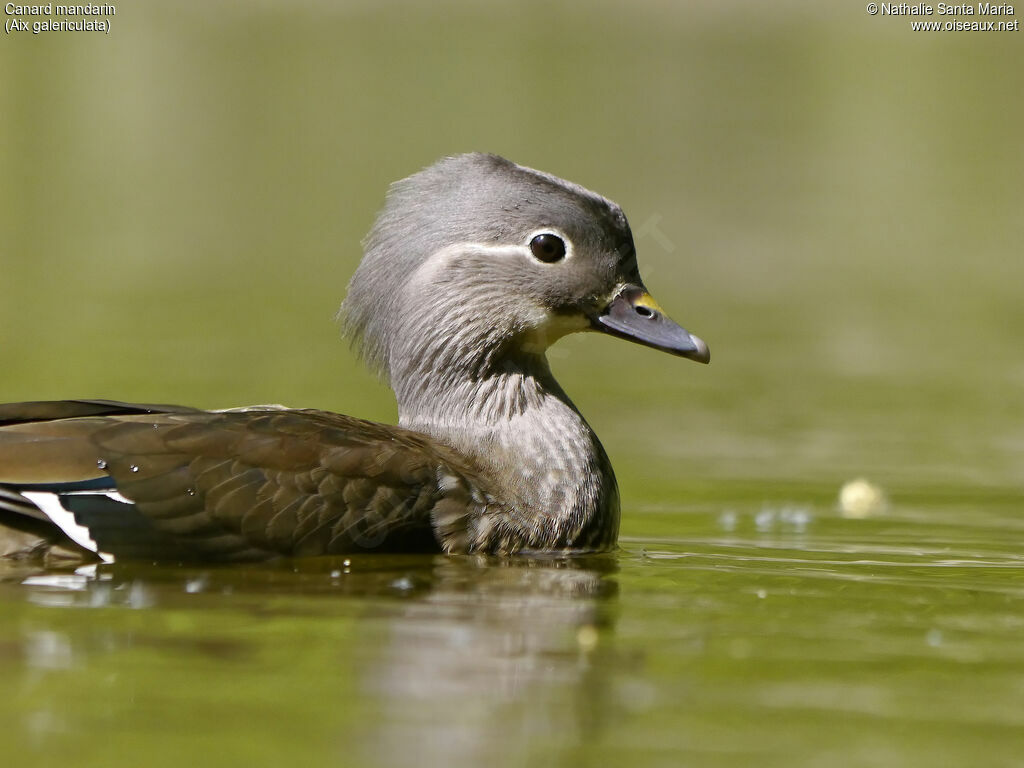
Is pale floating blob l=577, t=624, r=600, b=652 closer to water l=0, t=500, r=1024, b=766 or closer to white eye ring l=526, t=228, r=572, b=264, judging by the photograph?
water l=0, t=500, r=1024, b=766

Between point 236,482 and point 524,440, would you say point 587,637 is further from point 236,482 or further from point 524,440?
point 524,440

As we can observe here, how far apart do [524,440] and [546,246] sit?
913mm

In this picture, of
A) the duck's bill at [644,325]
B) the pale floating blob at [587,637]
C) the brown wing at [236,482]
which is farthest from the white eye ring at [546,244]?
the pale floating blob at [587,637]

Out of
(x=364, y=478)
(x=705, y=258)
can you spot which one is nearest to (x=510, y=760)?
(x=364, y=478)

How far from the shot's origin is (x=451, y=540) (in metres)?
7.31

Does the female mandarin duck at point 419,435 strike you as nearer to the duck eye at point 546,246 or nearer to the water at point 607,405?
the duck eye at point 546,246

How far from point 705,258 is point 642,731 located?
1479 centimetres

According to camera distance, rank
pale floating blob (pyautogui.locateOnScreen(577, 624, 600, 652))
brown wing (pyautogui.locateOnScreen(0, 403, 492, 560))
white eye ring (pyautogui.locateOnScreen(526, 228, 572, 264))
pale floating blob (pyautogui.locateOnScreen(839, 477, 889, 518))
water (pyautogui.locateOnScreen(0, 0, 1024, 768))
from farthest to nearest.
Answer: pale floating blob (pyautogui.locateOnScreen(839, 477, 889, 518)) < white eye ring (pyautogui.locateOnScreen(526, 228, 572, 264)) < brown wing (pyautogui.locateOnScreen(0, 403, 492, 560)) < pale floating blob (pyautogui.locateOnScreen(577, 624, 600, 652)) < water (pyautogui.locateOnScreen(0, 0, 1024, 768))

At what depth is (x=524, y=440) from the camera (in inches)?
313

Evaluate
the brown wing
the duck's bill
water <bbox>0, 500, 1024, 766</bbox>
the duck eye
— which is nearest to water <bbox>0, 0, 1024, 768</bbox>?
water <bbox>0, 500, 1024, 766</bbox>

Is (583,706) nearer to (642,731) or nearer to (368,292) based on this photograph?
(642,731)

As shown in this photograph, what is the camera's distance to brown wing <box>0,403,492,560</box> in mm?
6801

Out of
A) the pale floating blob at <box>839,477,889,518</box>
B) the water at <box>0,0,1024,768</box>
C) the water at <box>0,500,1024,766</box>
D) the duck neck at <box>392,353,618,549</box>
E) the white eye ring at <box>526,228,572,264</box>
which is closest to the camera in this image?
the water at <box>0,500,1024,766</box>

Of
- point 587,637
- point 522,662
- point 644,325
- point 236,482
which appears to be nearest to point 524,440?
point 644,325
